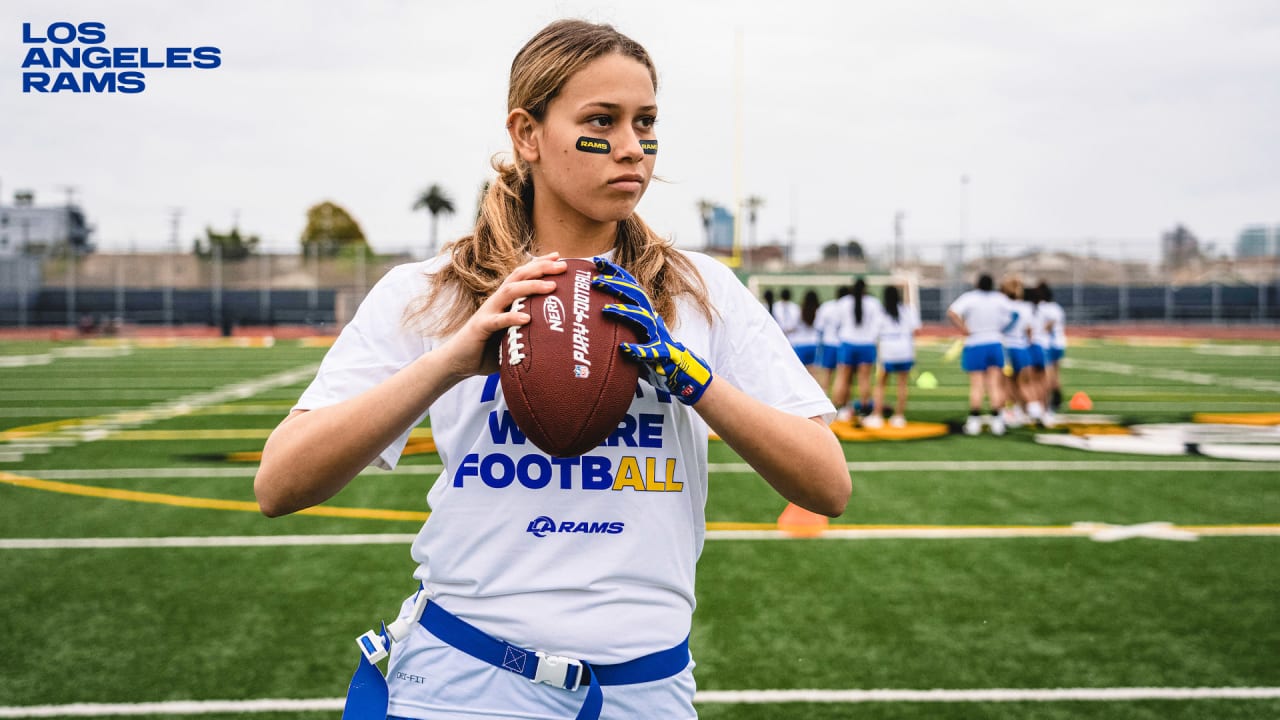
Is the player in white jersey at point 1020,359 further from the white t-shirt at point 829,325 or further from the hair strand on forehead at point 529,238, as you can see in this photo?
the hair strand on forehead at point 529,238

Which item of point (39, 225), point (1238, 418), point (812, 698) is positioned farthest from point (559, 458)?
point (39, 225)

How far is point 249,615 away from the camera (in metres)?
5.27

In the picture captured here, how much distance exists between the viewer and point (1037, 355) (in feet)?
40.8

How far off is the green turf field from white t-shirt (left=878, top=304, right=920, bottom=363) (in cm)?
182

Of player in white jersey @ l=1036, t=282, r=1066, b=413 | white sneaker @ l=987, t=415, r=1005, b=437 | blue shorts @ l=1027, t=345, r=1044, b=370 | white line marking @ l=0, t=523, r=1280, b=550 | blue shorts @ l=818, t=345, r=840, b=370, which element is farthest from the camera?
player in white jersey @ l=1036, t=282, r=1066, b=413

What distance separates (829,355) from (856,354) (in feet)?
4.34

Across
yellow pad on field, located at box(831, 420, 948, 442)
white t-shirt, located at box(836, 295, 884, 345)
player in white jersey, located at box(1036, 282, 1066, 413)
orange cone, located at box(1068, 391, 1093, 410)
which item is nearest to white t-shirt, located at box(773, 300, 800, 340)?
white t-shirt, located at box(836, 295, 884, 345)

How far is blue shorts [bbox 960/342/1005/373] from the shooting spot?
1172 centimetres

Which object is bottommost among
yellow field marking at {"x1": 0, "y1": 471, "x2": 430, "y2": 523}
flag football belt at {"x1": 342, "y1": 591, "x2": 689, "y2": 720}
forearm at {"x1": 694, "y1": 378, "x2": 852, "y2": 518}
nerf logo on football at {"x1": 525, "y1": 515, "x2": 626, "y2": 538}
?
yellow field marking at {"x1": 0, "y1": 471, "x2": 430, "y2": 523}

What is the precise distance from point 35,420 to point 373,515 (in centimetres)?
817

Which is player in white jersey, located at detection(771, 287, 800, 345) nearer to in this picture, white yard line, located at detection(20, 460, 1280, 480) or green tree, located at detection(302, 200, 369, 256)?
white yard line, located at detection(20, 460, 1280, 480)

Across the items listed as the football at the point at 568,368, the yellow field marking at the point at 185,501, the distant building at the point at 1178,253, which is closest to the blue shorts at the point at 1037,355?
the yellow field marking at the point at 185,501

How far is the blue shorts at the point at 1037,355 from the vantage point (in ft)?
40.6

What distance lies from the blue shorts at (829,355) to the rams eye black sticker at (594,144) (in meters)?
11.0
